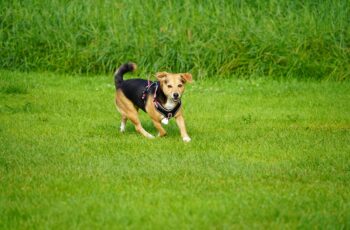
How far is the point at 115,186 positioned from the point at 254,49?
8354 millimetres

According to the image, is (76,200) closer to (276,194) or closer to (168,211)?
(168,211)

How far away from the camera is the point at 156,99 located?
34.0 feet

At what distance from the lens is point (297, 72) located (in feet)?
50.2

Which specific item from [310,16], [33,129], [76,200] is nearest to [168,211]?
[76,200]

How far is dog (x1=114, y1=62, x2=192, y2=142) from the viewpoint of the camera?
403 inches

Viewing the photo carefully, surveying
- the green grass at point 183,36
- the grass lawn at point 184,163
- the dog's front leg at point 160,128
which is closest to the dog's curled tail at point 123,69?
the grass lawn at point 184,163

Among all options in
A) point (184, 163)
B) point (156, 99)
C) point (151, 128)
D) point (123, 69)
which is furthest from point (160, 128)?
point (184, 163)

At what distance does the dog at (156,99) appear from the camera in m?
10.2

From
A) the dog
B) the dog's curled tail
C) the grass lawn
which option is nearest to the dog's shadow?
the grass lawn

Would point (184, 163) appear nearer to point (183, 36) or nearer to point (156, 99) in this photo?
point (156, 99)

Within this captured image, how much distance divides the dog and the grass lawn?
23 centimetres

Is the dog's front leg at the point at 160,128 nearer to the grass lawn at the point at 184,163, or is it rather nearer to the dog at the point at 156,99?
the dog at the point at 156,99

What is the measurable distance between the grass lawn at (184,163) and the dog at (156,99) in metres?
0.23

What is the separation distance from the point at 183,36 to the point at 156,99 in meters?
5.55
